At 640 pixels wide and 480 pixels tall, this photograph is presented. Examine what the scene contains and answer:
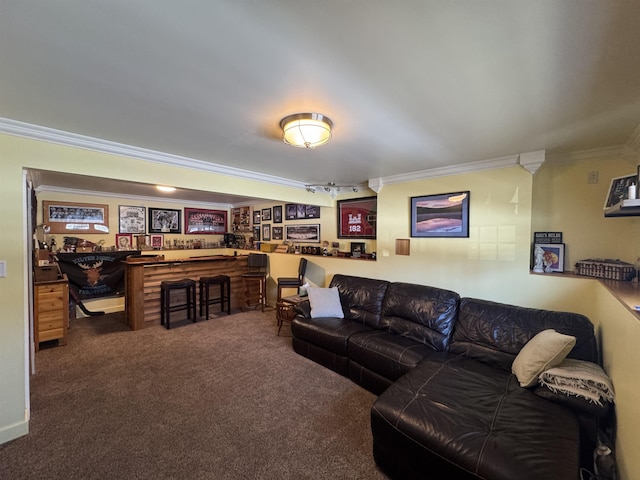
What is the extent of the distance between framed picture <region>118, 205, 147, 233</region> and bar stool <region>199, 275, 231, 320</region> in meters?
1.99

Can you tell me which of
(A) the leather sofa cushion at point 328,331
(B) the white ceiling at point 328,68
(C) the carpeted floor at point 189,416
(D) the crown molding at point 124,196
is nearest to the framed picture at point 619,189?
(B) the white ceiling at point 328,68

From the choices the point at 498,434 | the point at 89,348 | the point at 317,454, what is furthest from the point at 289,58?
the point at 89,348

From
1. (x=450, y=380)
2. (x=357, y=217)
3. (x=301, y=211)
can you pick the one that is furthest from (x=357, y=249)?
(x=450, y=380)

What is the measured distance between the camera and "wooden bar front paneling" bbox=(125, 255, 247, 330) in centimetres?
403

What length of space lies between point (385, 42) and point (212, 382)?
2994mm

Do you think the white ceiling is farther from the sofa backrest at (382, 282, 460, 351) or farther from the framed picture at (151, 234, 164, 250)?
the framed picture at (151, 234, 164, 250)

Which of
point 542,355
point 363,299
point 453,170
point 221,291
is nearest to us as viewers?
point 542,355

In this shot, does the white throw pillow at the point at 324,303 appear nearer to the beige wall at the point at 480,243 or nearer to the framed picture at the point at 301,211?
the beige wall at the point at 480,243

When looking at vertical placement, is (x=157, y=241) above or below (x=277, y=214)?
below

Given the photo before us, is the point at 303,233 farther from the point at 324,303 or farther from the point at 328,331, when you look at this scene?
the point at 328,331

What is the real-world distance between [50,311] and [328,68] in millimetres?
4406

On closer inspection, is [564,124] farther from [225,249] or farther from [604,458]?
[225,249]

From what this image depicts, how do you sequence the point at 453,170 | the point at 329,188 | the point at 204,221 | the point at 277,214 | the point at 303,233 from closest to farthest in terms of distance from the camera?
the point at 453,170
the point at 329,188
the point at 303,233
the point at 277,214
the point at 204,221

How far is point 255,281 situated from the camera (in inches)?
210
